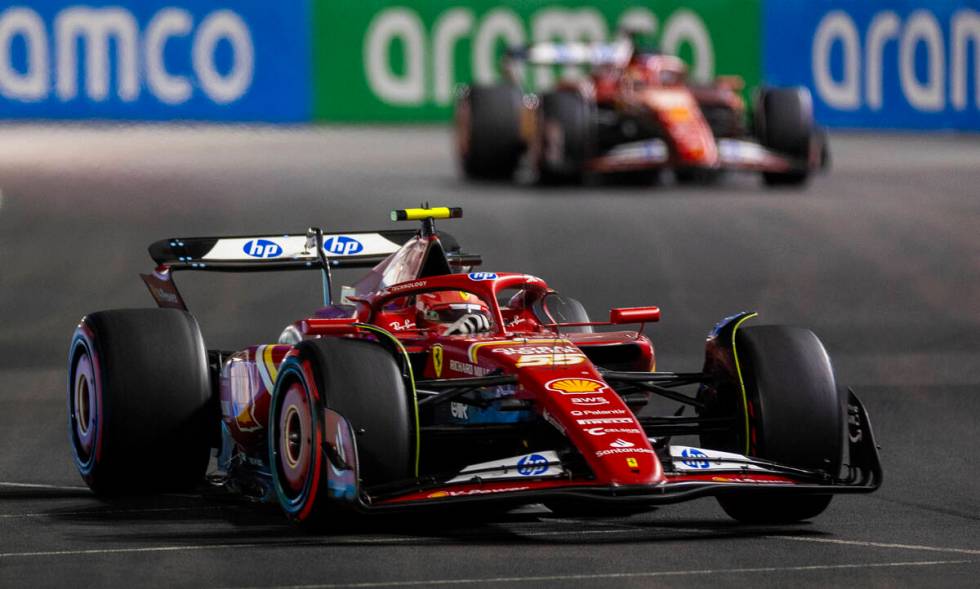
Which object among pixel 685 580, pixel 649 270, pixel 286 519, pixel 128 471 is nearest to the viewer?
pixel 685 580

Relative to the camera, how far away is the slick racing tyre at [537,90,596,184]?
25.7 m

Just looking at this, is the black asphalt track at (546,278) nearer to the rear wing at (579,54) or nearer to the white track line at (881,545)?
the white track line at (881,545)

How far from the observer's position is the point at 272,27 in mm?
34094

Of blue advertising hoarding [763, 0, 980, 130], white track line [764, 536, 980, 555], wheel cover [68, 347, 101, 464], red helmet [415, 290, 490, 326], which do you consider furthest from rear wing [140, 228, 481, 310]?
blue advertising hoarding [763, 0, 980, 130]

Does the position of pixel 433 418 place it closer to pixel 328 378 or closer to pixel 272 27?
pixel 328 378

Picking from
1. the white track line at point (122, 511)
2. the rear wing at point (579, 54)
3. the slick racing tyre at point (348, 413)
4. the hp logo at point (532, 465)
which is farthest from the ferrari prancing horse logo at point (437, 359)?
the rear wing at point (579, 54)

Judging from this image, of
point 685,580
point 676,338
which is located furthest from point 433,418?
point 676,338

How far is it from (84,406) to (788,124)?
1628cm

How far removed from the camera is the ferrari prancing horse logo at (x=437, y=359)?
1037cm

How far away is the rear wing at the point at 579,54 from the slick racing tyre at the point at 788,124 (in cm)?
200

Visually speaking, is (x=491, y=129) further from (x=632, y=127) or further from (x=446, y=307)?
(x=446, y=307)

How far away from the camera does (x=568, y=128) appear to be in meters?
25.7

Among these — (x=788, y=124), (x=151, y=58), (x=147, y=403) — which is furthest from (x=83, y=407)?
(x=151, y=58)

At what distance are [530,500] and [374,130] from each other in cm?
2622
